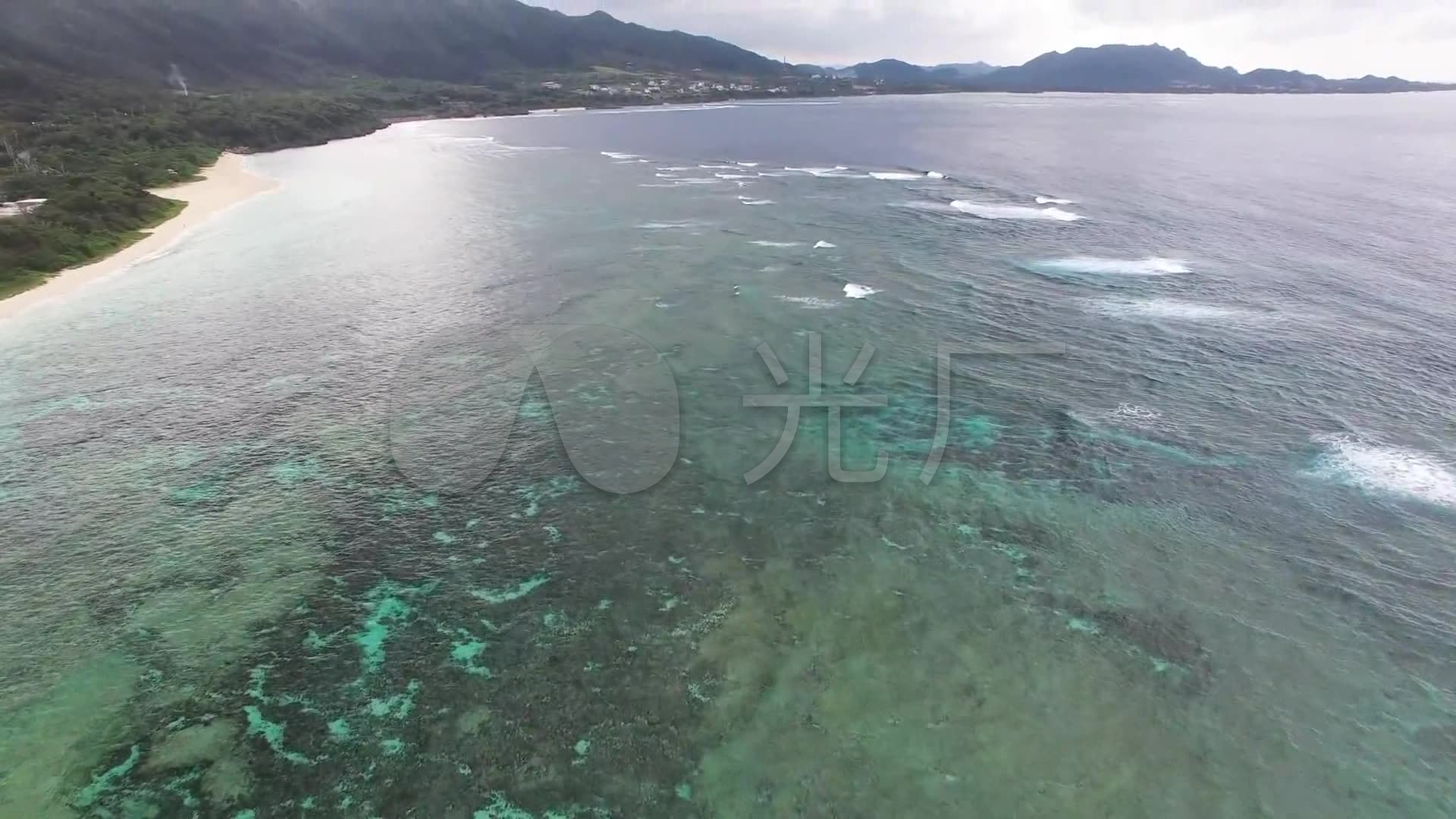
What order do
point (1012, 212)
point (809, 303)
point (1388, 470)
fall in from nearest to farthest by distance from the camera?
point (1388, 470)
point (809, 303)
point (1012, 212)

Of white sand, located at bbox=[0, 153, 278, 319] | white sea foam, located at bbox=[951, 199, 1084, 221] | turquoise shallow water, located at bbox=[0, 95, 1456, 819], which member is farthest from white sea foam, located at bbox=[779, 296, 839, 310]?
white sand, located at bbox=[0, 153, 278, 319]

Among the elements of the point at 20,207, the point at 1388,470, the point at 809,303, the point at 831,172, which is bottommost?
the point at 1388,470

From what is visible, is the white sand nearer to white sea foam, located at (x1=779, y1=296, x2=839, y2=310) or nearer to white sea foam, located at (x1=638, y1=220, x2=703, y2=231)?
white sea foam, located at (x1=638, y1=220, x2=703, y2=231)

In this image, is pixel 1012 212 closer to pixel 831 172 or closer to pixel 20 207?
pixel 831 172

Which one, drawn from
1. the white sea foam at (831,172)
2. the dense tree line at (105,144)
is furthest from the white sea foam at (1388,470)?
the white sea foam at (831,172)

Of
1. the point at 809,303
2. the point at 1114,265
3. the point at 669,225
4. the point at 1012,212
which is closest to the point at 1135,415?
the point at 809,303

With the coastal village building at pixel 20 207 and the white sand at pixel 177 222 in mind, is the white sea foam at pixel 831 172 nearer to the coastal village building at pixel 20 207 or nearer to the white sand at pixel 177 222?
the white sand at pixel 177 222

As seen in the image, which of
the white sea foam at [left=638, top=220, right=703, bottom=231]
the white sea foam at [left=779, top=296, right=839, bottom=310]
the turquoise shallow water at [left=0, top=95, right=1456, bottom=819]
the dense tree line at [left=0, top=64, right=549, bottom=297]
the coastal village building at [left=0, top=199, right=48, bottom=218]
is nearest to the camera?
the turquoise shallow water at [left=0, top=95, right=1456, bottom=819]

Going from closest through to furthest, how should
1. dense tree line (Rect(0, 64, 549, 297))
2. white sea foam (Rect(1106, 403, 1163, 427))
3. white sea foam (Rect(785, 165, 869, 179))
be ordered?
white sea foam (Rect(1106, 403, 1163, 427)) < dense tree line (Rect(0, 64, 549, 297)) < white sea foam (Rect(785, 165, 869, 179))
